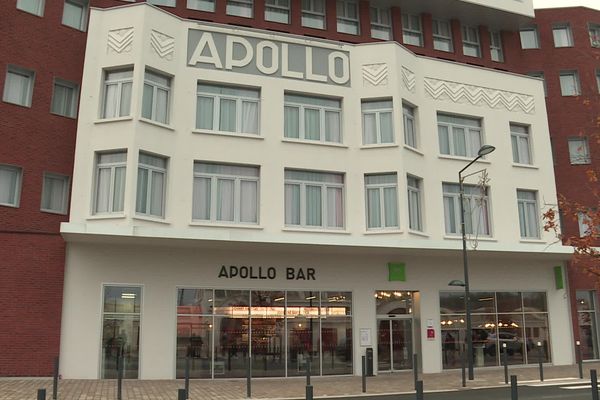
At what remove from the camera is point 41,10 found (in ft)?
65.5

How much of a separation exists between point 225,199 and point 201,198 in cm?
81

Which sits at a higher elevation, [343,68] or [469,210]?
[343,68]

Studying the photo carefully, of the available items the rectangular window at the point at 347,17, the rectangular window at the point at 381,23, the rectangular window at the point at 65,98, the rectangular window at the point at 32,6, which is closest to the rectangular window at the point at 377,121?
the rectangular window at the point at 347,17

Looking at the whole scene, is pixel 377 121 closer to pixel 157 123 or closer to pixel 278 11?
pixel 278 11

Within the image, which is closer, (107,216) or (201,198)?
(107,216)

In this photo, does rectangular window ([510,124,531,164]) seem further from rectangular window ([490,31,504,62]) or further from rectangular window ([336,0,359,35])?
rectangular window ([336,0,359,35])

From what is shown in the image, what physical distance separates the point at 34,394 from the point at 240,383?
5.88 metres

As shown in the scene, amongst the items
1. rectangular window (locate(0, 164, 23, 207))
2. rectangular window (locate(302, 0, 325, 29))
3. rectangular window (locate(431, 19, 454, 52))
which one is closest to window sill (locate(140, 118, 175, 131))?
rectangular window (locate(0, 164, 23, 207))

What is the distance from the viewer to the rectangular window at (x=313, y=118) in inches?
843

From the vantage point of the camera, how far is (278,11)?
23.7 meters

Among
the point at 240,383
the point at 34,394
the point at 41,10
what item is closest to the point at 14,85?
the point at 41,10

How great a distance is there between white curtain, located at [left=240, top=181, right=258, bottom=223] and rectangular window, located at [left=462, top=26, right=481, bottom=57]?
12300mm

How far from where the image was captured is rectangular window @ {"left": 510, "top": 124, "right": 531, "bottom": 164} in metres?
24.9

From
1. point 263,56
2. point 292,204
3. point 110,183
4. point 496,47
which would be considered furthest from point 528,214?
point 110,183
